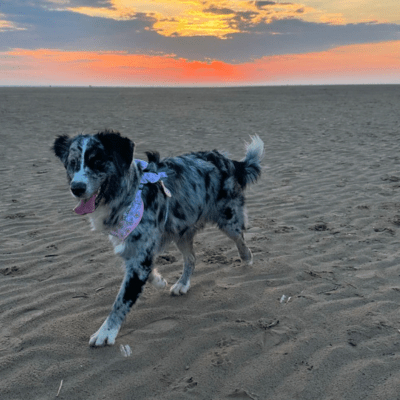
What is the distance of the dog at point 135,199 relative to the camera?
420 centimetres

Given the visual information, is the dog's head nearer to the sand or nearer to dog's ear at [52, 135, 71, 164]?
dog's ear at [52, 135, 71, 164]

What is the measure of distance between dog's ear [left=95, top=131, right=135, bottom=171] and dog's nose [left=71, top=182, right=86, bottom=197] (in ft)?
1.49

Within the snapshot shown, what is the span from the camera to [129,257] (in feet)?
14.4

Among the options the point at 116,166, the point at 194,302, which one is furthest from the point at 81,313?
the point at 116,166

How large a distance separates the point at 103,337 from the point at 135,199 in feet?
4.55

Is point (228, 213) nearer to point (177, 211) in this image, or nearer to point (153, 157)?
point (177, 211)

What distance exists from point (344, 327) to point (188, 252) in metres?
2.07

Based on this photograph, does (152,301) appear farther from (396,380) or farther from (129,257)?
(396,380)

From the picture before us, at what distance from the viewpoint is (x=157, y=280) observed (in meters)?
5.07

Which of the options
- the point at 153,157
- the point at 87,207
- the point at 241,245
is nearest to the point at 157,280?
the point at 241,245

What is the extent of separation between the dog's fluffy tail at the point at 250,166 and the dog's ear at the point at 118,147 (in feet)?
6.16

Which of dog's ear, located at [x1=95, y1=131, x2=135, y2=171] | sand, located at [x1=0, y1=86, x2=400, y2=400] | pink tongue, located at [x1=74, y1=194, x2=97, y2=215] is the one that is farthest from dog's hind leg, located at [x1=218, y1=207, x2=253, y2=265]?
pink tongue, located at [x1=74, y1=194, x2=97, y2=215]

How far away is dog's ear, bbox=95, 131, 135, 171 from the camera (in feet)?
14.0

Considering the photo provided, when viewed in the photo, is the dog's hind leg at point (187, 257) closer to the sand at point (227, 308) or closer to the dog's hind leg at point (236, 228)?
the sand at point (227, 308)
